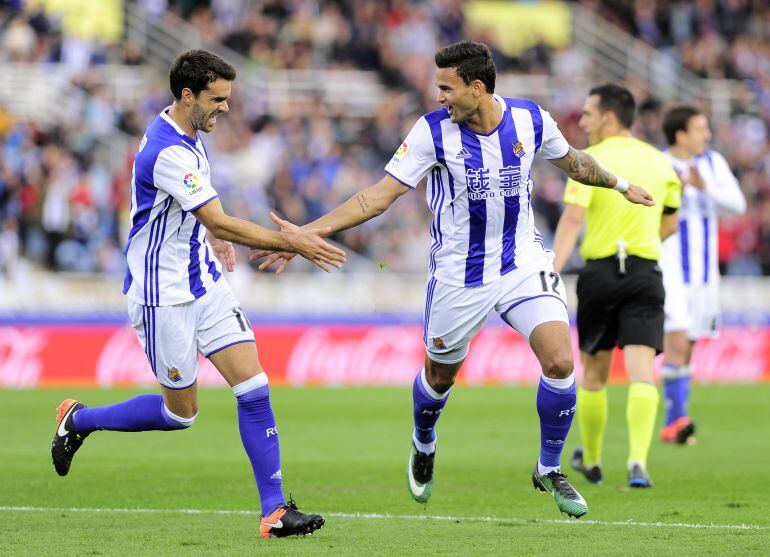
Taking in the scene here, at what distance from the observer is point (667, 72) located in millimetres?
27406

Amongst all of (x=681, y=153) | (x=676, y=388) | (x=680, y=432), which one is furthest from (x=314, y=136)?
(x=680, y=432)

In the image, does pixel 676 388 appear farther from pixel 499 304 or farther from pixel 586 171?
pixel 499 304

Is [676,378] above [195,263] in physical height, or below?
below

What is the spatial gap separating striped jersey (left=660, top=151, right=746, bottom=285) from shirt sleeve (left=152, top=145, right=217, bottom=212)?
5.62 metres

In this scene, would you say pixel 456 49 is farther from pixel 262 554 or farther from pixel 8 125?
pixel 8 125

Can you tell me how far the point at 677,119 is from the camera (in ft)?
37.1

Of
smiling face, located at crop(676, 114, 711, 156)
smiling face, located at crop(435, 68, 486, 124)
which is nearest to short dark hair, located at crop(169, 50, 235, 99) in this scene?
smiling face, located at crop(435, 68, 486, 124)

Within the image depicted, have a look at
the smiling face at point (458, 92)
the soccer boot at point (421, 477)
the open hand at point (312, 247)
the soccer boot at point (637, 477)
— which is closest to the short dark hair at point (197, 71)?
the open hand at point (312, 247)

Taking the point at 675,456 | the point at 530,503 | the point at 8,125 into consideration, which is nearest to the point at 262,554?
the point at 530,503

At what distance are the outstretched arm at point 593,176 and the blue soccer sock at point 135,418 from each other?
2.53m

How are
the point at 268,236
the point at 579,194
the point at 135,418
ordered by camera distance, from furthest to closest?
the point at 579,194 → the point at 135,418 → the point at 268,236

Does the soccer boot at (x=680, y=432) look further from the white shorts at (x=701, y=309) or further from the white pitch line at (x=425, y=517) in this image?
the white pitch line at (x=425, y=517)

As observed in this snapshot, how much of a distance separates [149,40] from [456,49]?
1784 centimetres

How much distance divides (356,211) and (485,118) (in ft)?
2.83
